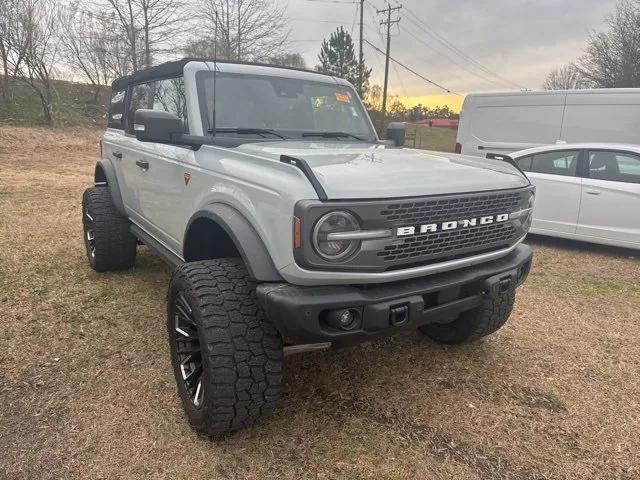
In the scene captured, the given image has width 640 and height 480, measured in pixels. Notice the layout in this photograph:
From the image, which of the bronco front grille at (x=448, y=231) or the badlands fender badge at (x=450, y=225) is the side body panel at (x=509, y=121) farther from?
the badlands fender badge at (x=450, y=225)

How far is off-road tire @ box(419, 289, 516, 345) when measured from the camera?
3186 mm

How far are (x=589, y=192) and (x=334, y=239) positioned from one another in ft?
17.7

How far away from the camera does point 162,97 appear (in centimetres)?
367

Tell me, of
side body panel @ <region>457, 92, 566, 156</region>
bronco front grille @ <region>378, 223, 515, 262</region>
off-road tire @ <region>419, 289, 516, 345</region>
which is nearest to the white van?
side body panel @ <region>457, 92, 566, 156</region>

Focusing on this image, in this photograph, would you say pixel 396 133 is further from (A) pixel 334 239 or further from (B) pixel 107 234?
(B) pixel 107 234

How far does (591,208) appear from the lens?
20.1ft

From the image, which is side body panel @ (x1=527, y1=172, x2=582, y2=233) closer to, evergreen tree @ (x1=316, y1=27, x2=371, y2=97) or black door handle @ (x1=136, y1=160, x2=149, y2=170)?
black door handle @ (x1=136, y1=160, x2=149, y2=170)

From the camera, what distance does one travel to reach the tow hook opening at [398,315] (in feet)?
6.94

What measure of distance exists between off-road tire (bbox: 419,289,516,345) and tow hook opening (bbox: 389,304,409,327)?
1.14m

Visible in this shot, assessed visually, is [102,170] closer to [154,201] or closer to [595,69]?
[154,201]

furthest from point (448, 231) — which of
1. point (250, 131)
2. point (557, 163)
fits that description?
point (557, 163)

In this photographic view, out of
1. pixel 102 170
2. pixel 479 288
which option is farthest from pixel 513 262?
pixel 102 170

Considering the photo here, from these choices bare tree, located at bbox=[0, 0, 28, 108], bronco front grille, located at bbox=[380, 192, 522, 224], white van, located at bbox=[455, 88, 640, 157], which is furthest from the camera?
bare tree, located at bbox=[0, 0, 28, 108]

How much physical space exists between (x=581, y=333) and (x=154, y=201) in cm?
348
